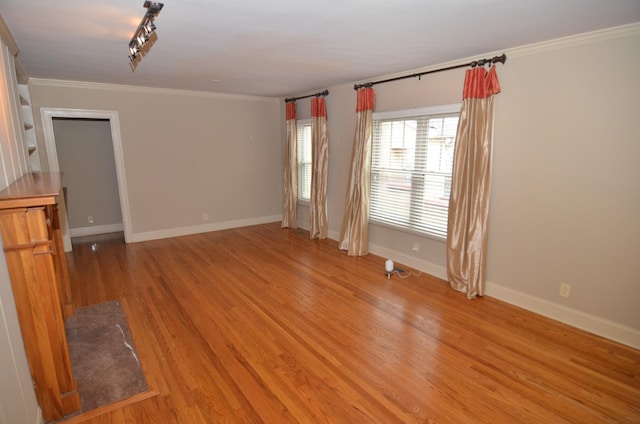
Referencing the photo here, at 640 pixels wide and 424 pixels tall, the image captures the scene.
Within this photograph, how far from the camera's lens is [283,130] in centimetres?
674

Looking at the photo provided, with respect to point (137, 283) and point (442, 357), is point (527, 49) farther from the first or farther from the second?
point (137, 283)

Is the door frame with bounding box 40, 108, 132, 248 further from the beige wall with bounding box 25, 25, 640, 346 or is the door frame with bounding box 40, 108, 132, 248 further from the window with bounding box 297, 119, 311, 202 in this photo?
the window with bounding box 297, 119, 311, 202

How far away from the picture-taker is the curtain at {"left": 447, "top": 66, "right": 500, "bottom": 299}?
335 centimetres

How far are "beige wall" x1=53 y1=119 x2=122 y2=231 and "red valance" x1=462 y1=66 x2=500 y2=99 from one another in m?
5.97

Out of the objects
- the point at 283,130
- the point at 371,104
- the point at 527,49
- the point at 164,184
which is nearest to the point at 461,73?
the point at 527,49

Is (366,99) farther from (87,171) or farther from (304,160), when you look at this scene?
(87,171)

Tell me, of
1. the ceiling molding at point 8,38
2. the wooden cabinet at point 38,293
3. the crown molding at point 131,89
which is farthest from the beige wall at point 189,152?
the wooden cabinet at point 38,293

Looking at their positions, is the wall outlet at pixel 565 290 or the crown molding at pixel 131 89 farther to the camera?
the crown molding at pixel 131 89

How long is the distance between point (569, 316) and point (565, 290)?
0.78 feet

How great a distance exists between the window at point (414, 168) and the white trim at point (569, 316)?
90cm

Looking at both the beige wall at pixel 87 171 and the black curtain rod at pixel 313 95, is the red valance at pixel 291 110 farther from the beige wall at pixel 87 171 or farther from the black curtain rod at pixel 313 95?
the beige wall at pixel 87 171

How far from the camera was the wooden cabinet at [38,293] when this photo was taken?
171cm

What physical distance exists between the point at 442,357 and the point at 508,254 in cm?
150

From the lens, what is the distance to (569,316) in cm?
303
